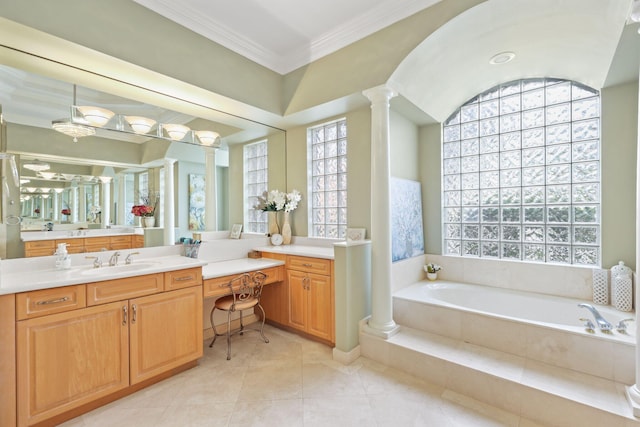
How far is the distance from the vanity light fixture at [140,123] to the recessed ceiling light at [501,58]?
11.2 feet

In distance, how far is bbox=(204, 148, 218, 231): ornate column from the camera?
3.24m

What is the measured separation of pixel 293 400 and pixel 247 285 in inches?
43.9

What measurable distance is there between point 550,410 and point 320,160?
299 cm

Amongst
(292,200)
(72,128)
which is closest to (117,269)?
(72,128)

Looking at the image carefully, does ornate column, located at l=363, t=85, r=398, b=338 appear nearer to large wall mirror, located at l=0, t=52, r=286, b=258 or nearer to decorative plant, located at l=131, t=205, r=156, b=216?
large wall mirror, located at l=0, t=52, r=286, b=258

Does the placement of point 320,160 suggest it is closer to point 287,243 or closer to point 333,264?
point 287,243

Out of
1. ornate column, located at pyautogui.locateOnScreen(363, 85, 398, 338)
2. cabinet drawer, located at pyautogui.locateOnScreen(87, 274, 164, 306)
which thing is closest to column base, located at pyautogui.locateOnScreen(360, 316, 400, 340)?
ornate column, located at pyautogui.locateOnScreen(363, 85, 398, 338)

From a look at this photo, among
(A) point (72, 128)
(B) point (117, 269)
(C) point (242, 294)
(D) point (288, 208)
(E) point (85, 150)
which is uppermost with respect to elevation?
(A) point (72, 128)

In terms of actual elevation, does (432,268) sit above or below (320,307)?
above

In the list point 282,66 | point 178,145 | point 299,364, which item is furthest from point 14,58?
point 299,364

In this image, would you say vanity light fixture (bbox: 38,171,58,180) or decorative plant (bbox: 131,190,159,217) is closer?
vanity light fixture (bbox: 38,171,58,180)

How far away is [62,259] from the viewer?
7.01 ft

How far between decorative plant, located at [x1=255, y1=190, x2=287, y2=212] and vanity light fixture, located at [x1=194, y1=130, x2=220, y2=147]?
86cm

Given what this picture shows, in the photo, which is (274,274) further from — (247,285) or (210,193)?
(210,193)
